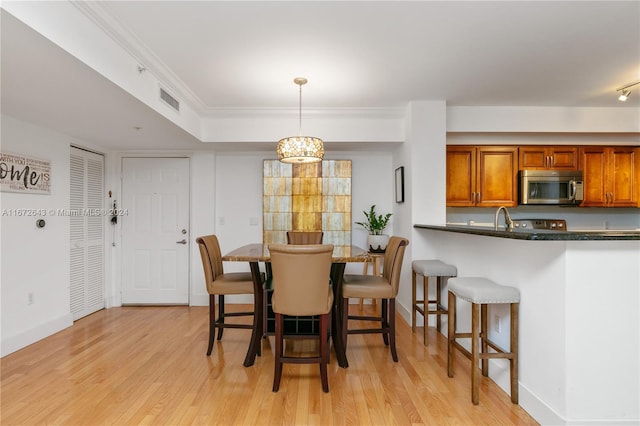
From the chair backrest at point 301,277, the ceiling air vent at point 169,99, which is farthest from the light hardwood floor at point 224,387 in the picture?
the ceiling air vent at point 169,99

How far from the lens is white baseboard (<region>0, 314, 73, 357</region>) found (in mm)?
2873

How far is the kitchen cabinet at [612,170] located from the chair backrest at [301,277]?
158 inches

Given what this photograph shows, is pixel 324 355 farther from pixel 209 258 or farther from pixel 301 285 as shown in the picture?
pixel 209 258

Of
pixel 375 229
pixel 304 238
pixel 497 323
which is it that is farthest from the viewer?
pixel 375 229

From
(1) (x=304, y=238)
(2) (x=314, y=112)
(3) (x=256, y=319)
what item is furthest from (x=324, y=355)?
(2) (x=314, y=112)

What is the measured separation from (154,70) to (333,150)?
2.45 m

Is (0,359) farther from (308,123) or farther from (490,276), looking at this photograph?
(490,276)

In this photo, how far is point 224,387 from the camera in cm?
230

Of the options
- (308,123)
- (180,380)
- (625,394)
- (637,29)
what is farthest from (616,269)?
(308,123)

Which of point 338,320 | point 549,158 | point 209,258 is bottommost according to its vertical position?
point 338,320

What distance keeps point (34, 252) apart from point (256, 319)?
240 cm

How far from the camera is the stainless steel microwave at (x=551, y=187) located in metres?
4.21

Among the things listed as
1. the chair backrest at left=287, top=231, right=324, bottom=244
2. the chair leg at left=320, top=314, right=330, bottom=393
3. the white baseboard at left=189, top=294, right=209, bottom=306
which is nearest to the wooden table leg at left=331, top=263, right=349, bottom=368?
the chair leg at left=320, top=314, right=330, bottom=393

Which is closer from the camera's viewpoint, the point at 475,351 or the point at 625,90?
the point at 475,351
